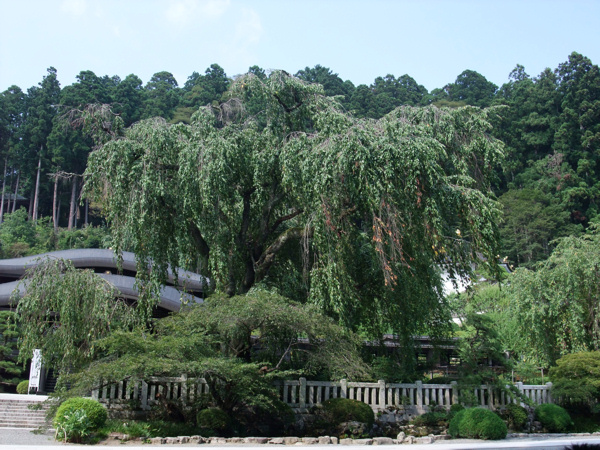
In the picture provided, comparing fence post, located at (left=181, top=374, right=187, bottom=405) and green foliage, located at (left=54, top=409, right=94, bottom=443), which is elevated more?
fence post, located at (left=181, top=374, right=187, bottom=405)

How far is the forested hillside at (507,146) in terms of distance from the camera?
1903 inches

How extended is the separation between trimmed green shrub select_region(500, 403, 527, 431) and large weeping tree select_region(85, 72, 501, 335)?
3.15 metres

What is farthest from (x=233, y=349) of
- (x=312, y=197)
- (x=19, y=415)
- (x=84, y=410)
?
(x=19, y=415)

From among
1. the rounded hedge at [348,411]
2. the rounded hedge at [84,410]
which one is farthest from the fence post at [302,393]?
the rounded hedge at [84,410]

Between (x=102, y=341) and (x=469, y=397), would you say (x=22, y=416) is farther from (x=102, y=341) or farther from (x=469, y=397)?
(x=469, y=397)

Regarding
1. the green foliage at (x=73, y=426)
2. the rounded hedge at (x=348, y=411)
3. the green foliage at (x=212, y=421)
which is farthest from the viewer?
the rounded hedge at (x=348, y=411)

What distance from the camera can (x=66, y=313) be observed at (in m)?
13.8

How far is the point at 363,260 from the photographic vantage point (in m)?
15.7

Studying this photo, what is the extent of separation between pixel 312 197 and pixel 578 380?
9957mm

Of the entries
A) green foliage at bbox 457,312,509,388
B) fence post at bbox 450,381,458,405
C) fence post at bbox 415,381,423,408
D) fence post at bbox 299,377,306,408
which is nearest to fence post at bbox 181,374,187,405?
fence post at bbox 299,377,306,408

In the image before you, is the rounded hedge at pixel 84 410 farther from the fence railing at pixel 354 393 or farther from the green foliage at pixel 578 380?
the green foliage at pixel 578 380

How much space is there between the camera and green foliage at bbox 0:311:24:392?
2067 centimetres

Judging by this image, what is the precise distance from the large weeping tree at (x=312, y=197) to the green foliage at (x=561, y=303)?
15.9 feet

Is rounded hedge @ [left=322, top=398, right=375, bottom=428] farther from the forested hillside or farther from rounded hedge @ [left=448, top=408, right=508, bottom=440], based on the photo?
the forested hillside
